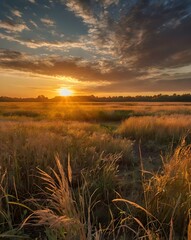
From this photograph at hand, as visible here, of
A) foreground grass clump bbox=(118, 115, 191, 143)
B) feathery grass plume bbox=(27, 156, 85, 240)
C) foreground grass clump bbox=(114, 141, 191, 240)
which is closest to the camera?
feathery grass plume bbox=(27, 156, 85, 240)

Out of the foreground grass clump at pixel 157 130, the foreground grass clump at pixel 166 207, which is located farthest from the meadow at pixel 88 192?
the foreground grass clump at pixel 157 130

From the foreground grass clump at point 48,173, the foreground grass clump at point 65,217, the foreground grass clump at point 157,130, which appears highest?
the foreground grass clump at point 65,217

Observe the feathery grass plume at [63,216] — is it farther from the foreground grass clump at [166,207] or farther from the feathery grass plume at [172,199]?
the feathery grass plume at [172,199]

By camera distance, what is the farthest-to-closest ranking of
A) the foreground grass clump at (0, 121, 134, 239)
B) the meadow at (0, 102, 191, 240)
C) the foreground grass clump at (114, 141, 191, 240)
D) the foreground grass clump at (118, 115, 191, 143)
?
the foreground grass clump at (118, 115, 191, 143) → the foreground grass clump at (0, 121, 134, 239) → the foreground grass clump at (114, 141, 191, 240) → the meadow at (0, 102, 191, 240)

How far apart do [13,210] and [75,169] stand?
1.54 metres

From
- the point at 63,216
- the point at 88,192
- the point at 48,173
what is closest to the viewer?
the point at 63,216

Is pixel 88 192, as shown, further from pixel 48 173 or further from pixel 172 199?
pixel 48 173

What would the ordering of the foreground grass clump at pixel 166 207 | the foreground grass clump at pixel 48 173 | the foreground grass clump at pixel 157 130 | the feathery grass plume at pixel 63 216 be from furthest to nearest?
the foreground grass clump at pixel 157 130, the foreground grass clump at pixel 48 173, the foreground grass clump at pixel 166 207, the feathery grass plume at pixel 63 216

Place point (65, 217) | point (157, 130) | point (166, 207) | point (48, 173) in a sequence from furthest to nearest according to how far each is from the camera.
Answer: point (157, 130) → point (48, 173) → point (166, 207) → point (65, 217)

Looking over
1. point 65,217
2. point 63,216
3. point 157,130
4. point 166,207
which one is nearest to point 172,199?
point 166,207

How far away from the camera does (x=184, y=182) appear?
325 cm

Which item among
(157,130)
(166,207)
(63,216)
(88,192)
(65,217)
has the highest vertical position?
(63,216)

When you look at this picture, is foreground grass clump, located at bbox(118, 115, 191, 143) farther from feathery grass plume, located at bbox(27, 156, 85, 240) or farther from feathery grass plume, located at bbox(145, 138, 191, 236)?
feathery grass plume, located at bbox(27, 156, 85, 240)

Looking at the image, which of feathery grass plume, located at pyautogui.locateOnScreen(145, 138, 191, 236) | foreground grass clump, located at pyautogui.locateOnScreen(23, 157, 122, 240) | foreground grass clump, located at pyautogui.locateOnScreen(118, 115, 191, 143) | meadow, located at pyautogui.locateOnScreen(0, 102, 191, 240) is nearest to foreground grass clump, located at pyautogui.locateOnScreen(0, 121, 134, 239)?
meadow, located at pyautogui.locateOnScreen(0, 102, 191, 240)
